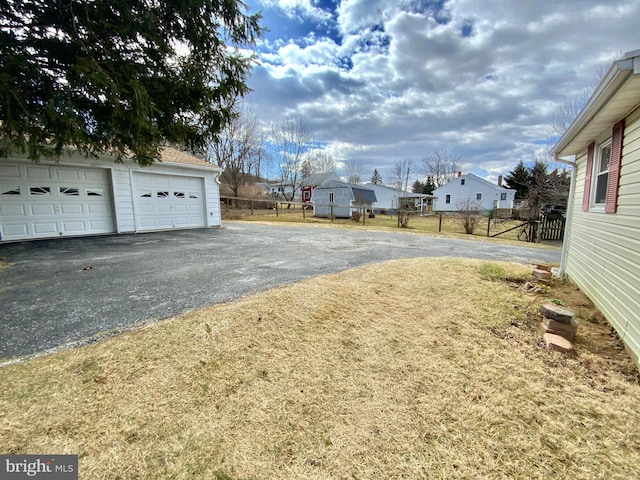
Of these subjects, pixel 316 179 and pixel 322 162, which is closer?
pixel 316 179

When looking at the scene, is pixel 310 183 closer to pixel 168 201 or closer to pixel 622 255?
pixel 168 201

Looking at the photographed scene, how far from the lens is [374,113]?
21844 millimetres

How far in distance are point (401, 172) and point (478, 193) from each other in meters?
17.7

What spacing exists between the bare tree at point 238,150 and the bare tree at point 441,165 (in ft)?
96.1

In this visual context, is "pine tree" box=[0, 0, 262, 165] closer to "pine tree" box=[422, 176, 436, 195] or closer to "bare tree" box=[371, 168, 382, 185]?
"pine tree" box=[422, 176, 436, 195]

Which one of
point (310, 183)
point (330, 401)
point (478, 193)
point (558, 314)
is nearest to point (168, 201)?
point (330, 401)

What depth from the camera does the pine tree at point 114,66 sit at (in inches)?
152

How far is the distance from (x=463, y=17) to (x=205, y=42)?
789cm

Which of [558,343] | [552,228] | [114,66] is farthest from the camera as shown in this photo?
[552,228]

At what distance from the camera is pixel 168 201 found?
34.7 feet

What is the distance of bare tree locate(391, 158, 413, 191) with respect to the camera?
151 feet

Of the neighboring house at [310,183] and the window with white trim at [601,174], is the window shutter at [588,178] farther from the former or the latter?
the neighboring house at [310,183]

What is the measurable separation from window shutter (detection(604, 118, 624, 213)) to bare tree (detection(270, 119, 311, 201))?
28567 mm

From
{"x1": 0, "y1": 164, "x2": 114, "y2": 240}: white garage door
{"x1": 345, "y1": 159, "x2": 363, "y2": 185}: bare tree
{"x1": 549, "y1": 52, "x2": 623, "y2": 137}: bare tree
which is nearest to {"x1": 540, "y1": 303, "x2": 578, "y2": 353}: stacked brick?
{"x1": 0, "y1": 164, "x2": 114, "y2": 240}: white garage door
